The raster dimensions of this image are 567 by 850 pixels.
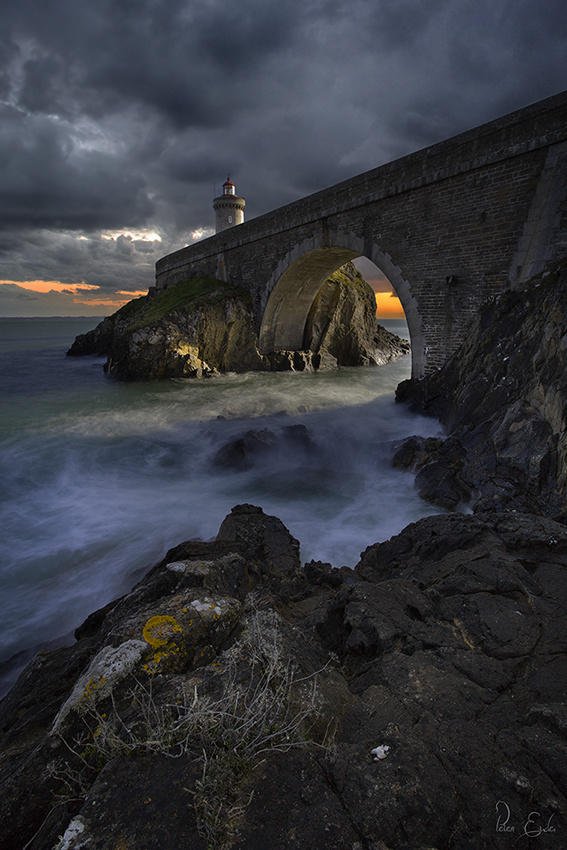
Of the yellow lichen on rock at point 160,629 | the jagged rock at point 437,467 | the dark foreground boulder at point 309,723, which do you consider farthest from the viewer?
the jagged rock at point 437,467

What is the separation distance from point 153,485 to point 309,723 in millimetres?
7606

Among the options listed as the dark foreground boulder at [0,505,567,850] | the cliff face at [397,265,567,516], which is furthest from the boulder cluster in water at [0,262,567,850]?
the cliff face at [397,265,567,516]

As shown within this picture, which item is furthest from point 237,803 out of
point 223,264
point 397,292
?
point 223,264

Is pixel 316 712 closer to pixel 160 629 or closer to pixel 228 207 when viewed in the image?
pixel 160 629

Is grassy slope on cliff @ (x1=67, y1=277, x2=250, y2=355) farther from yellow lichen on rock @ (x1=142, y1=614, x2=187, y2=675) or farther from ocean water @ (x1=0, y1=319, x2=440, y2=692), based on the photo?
yellow lichen on rock @ (x1=142, y1=614, x2=187, y2=675)

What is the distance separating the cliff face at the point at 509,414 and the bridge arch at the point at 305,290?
8.62 feet

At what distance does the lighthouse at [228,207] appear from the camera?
128 feet

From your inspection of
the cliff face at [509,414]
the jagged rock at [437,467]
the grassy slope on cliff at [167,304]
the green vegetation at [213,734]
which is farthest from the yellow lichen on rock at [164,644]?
the grassy slope on cliff at [167,304]

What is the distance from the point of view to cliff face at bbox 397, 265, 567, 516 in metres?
5.93

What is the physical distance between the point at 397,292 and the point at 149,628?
44.1 ft

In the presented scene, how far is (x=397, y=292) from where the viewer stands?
44.4ft

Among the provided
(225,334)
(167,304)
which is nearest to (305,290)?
(225,334)

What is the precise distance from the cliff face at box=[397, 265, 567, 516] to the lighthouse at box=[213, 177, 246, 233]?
3511cm

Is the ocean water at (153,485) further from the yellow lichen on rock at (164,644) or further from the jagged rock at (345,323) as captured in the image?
the jagged rock at (345,323)
